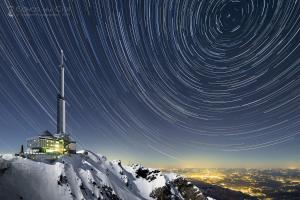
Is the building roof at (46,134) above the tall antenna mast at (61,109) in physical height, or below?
below

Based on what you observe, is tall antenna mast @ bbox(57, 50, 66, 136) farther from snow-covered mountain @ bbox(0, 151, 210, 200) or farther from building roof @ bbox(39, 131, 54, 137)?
snow-covered mountain @ bbox(0, 151, 210, 200)

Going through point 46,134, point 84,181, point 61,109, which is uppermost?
point 61,109

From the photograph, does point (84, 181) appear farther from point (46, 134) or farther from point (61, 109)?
point (61, 109)

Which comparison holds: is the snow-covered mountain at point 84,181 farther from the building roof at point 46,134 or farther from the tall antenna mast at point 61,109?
the tall antenna mast at point 61,109

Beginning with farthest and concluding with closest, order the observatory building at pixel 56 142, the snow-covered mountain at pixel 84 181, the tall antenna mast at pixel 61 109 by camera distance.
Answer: the tall antenna mast at pixel 61 109 → the observatory building at pixel 56 142 → the snow-covered mountain at pixel 84 181

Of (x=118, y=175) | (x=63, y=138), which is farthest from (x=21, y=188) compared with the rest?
(x=118, y=175)

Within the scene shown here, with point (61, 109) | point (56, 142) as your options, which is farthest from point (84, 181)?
point (61, 109)

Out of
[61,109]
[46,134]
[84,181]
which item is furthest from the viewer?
[61,109]

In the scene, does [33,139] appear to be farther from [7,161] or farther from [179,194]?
[179,194]
